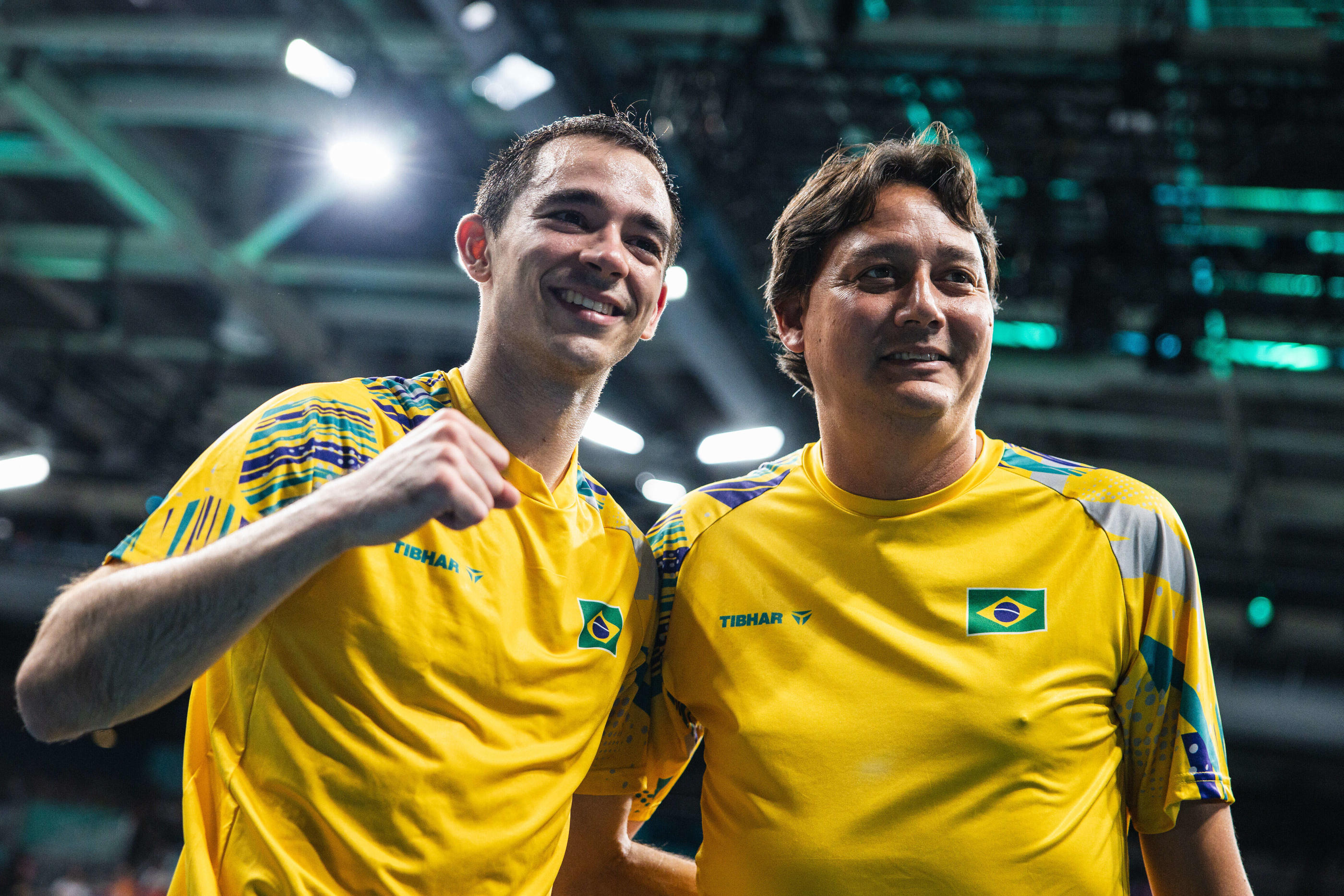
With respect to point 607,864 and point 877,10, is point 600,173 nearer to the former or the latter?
point 607,864

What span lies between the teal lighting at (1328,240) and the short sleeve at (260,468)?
23.6ft

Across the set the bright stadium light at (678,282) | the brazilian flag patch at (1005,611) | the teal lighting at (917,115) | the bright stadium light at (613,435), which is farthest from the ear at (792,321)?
the bright stadium light at (613,435)

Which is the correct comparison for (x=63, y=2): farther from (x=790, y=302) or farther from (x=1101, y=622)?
(x=1101, y=622)

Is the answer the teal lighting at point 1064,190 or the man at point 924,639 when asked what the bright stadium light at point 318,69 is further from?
the man at point 924,639

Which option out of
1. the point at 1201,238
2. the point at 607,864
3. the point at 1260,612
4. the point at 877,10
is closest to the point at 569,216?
the point at 607,864

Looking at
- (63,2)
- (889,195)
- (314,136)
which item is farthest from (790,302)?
(63,2)

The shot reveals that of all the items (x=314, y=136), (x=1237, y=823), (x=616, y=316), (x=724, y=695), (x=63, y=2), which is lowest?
(x=1237, y=823)

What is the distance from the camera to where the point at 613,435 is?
9844 mm

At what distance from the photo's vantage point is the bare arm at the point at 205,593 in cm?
152

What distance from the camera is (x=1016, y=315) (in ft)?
26.2

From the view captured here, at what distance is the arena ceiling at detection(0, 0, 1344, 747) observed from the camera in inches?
237

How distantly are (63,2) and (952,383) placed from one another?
7.05 meters

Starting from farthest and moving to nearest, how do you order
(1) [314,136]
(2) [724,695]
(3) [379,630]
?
(1) [314,136], (2) [724,695], (3) [379,630]

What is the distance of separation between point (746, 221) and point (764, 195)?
261 mm
